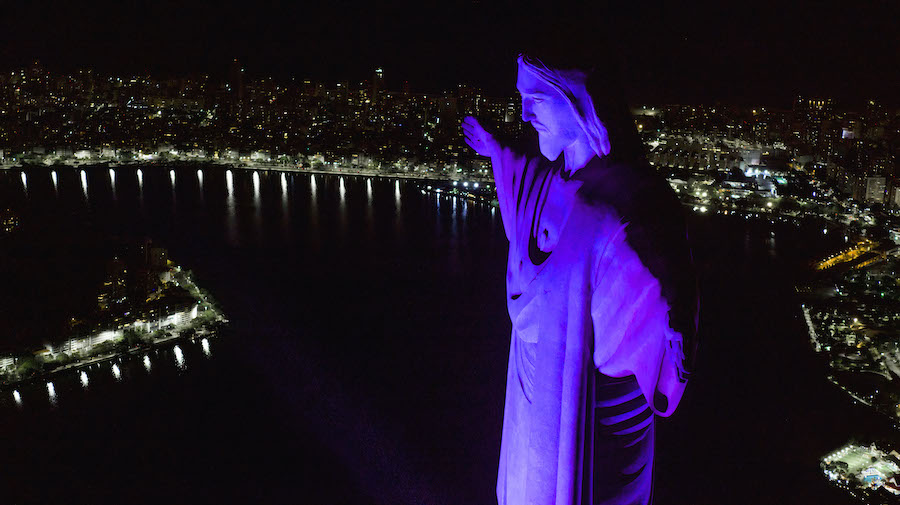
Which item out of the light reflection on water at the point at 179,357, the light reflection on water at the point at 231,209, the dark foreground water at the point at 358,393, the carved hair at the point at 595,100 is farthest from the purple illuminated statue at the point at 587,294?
the light reflection on water at the point at 231,209

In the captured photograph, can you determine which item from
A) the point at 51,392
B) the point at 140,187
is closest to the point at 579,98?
the point at 51,392

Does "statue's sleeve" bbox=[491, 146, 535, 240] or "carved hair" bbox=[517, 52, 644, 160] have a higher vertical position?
"carved hair" bbox=[517, 52, 644, 160]

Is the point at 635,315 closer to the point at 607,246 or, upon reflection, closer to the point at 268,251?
the point at 607,246

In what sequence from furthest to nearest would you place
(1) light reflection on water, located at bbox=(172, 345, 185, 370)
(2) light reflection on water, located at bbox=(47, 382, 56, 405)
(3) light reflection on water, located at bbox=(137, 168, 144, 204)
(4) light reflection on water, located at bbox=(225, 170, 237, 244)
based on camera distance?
1. (3) light reflection on water, located at bbox=(137, 168, 144, 204)
2. (4) light reflection on water, located at bbox=(225, 170, 237, 244)
3. (1) light reflection on water, located at bbox=(172, 345, 185, 370)
4. (2) light reflection on water, located at bbox=(47, 382, 56, 405)

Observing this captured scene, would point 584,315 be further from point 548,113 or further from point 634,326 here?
point 548,113

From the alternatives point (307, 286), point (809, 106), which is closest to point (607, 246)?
point (307, 286)

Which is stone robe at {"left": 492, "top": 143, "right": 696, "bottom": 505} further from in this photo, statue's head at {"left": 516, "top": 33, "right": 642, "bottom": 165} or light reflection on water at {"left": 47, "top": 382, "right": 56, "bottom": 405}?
light reflection on water at {"left": 47, "top": 382, "right": 56, "bottom": 405}

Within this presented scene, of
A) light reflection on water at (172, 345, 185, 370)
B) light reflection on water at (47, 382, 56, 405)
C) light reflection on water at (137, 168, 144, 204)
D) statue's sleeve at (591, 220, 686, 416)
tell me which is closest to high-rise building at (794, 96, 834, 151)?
light reflection on water at (137, 168, 144, 204)
